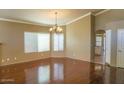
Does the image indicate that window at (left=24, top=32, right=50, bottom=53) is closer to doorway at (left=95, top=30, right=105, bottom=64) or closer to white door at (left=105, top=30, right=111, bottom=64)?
doorway at (left=95, top=30, right=105, bottom=64)

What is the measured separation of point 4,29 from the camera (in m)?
5.23

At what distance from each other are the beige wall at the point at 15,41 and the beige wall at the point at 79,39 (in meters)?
1.13

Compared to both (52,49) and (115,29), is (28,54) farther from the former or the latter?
(115,29)

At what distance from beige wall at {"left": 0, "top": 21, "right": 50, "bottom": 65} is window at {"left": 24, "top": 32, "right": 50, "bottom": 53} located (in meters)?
0.20

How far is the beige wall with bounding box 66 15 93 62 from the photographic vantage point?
249 inches

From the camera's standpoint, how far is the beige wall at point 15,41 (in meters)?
5.31

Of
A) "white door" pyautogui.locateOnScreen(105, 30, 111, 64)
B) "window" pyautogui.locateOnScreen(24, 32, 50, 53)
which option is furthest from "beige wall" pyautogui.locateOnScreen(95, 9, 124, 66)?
"window" pyautogui.locateOnScreen(24, 32, 50, 53)

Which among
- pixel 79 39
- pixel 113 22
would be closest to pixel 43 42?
pixel 79 39

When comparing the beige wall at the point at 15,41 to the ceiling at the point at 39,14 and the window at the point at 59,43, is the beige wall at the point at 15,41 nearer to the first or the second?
the ceiling at the point at 39,14

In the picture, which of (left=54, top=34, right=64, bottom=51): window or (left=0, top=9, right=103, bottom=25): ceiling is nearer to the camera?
(left=0, top=9, right=103, bottom=25): ceiling

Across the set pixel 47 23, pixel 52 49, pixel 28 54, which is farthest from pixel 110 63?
pixel 28 54

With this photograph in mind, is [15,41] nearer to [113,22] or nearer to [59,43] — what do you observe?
[59,43]

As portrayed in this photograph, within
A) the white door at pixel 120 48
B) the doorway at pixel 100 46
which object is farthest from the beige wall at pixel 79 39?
the white door at pixel 120 48
